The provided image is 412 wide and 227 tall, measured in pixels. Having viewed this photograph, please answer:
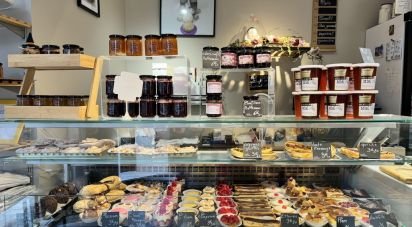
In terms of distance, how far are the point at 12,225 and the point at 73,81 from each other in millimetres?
1588

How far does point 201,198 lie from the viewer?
175cm

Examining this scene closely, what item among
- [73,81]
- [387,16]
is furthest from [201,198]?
[387,16]

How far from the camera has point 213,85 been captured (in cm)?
151

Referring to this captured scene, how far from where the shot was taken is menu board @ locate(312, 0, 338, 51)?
441 cm

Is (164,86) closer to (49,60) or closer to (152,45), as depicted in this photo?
(152,45)

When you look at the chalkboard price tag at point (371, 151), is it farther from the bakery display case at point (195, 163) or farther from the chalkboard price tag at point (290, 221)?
the chalkboard price tag at point (290, 221)

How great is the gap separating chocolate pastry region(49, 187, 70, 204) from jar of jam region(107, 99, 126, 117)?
0.46m

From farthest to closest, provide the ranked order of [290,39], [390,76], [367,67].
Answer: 1. [290,39]
2. [390,76]
3. [367,67]

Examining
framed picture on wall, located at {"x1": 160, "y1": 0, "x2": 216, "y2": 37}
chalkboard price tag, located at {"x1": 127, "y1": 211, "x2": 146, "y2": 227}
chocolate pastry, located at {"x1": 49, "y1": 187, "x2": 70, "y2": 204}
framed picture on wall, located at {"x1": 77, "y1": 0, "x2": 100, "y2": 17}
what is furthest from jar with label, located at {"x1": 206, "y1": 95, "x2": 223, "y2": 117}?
framed picture on wall, located at {"x1": 160, "y1": 0, "x2": 216, "y2": 37}

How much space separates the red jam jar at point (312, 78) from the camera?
1.46 m

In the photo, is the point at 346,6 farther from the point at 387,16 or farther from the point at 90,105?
the point at 90,105

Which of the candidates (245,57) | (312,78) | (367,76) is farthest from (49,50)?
(367,76)

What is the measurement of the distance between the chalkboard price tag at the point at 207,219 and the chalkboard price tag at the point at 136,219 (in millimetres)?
260

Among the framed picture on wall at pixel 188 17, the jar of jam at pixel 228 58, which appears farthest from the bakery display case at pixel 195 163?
the framed picture on wall at pixel 188 17
